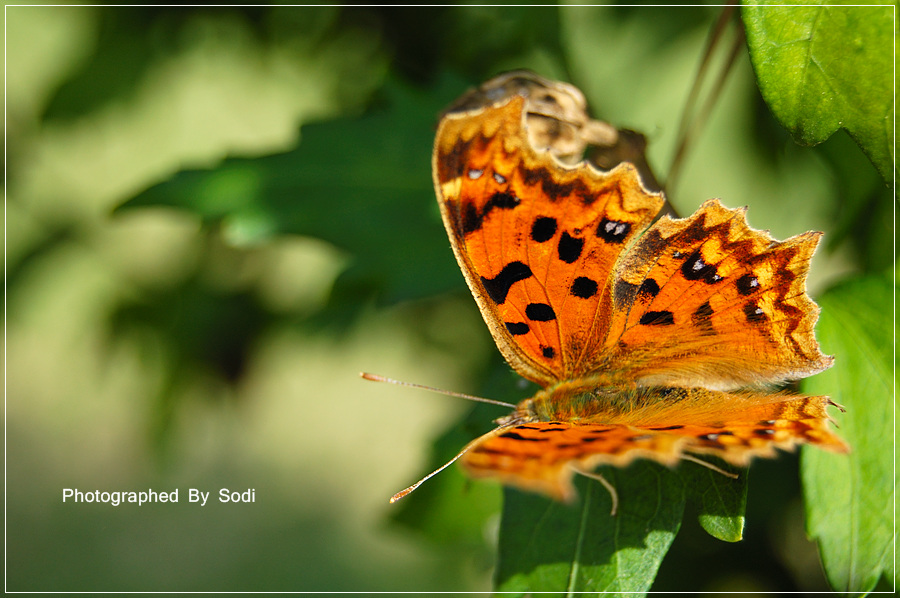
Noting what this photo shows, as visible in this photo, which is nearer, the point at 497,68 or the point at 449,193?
the point at 449,193

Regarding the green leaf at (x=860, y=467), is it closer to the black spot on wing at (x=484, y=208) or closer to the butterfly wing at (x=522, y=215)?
the butterfly wing at (x=522, y=215)

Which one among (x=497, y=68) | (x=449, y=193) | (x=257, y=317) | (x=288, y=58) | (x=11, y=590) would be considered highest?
(x=288, y=58)

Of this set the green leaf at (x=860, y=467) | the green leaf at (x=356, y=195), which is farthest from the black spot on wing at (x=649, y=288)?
the green leaf at (x=356, y=195)

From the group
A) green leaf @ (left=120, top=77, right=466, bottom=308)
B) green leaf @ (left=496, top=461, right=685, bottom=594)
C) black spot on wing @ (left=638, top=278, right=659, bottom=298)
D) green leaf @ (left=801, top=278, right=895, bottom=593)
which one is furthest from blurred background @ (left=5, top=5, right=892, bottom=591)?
black spot on wing @ (left=638, top=278, right=659, bottom=298)

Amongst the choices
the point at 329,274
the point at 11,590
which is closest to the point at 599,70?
the point at 329,274

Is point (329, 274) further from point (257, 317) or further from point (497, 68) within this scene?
point (497, 68)

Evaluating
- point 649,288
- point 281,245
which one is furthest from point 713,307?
point 281,245
